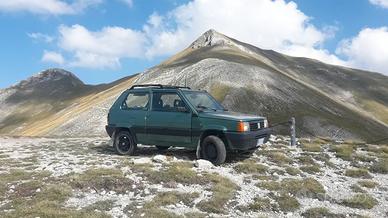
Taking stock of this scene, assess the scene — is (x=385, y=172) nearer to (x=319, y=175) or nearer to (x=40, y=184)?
(x=319, y=175)

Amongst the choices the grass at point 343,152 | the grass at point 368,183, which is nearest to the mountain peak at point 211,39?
the grass at point 343,152

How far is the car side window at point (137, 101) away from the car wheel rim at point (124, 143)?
1264mm

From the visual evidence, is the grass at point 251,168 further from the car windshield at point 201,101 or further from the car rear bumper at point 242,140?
the car windshield at point 201,101

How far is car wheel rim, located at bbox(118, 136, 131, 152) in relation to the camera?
19.2m

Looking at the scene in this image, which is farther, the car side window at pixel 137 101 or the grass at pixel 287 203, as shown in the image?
the car side window at pixel 137 101

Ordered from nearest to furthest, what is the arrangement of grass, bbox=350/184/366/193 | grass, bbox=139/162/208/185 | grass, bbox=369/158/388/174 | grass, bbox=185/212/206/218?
grass, bbox=185/212/206/218
grass, bbox=350/184/366/193
grass, bbox=139/162/208/185
grass, bbox=369/158/388/174

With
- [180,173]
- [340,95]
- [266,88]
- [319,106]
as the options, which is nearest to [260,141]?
[180,173]

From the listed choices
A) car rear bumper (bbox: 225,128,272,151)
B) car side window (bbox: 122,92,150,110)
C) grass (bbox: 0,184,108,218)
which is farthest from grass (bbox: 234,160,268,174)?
grass (bbox: 0,184,108,218)

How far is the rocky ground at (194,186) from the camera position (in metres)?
11.3

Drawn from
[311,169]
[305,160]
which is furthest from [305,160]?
[311,169]

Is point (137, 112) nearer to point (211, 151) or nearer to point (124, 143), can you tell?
point (124, 143)

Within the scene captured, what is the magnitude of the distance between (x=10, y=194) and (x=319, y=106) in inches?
2805

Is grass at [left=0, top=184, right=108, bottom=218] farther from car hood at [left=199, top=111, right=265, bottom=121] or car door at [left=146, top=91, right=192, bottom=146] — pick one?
car hood at [left=199, top=111, right=265, bottom=121]

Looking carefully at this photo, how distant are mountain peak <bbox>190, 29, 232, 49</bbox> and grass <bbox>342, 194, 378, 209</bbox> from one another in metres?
128
